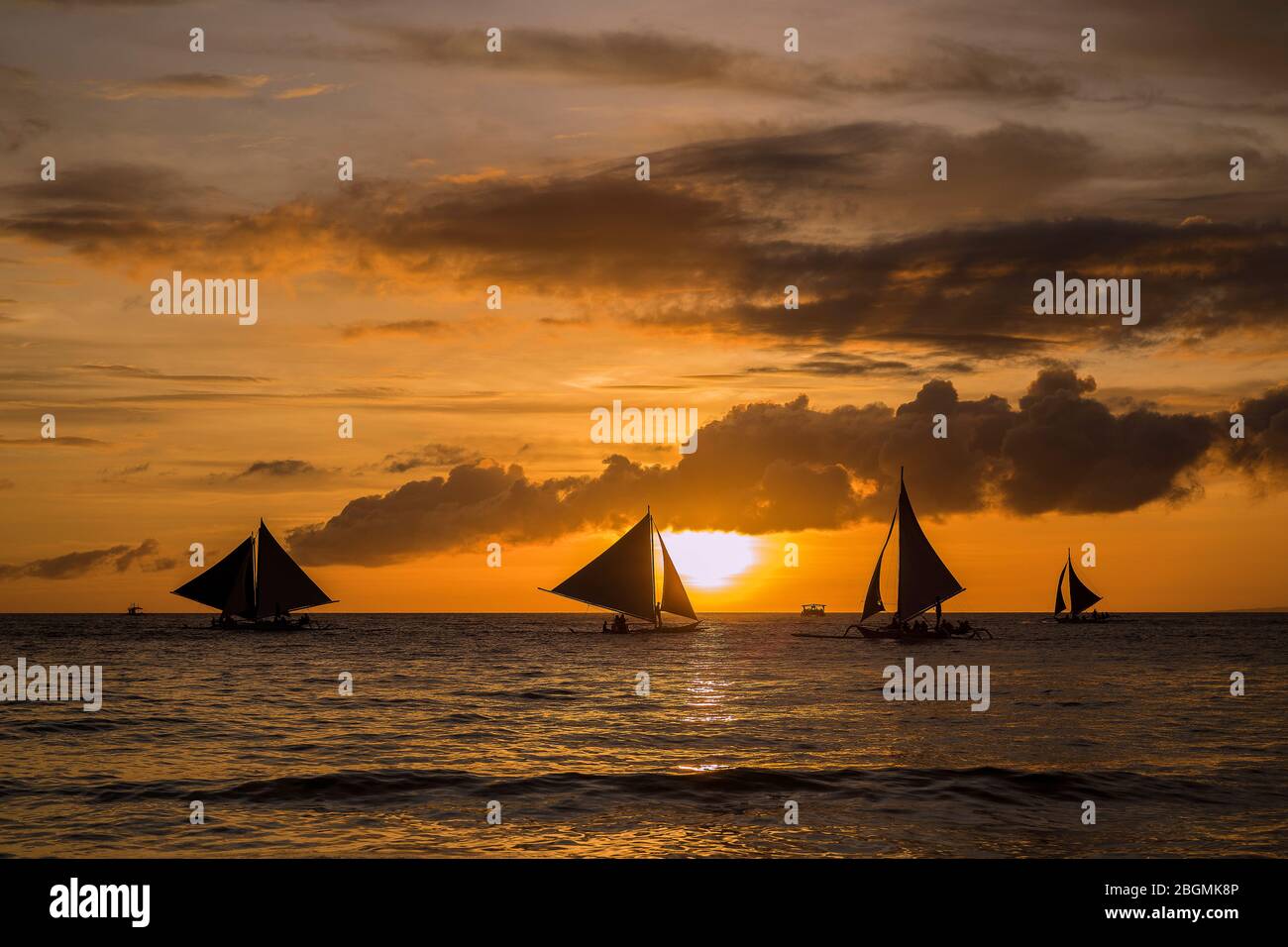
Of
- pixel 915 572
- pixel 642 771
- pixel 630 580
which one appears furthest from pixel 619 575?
pixel 642 771

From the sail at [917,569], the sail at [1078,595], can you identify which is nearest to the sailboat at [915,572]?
the sail at [917,569]

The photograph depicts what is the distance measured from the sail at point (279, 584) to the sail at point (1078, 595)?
124877mm

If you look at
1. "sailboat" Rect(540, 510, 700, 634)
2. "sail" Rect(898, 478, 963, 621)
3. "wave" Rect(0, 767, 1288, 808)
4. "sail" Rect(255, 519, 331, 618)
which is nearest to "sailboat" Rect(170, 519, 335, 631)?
"sail" Rect(255, 519, 331, 618)

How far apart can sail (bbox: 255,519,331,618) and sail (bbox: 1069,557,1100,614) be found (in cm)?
12488

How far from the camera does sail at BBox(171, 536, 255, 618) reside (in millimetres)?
124250

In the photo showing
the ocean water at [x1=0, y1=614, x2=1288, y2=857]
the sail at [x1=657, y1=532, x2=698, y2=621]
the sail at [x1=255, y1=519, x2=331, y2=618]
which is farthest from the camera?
the sail at [x1=255, y1=519, x2=331, y2=618]

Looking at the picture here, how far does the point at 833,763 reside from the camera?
100ft

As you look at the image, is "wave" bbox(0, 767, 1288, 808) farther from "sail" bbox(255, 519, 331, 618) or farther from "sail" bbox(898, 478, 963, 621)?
"sail" bbox(255, 519, 331, 618)

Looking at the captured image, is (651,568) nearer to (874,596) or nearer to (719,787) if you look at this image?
(874,596)

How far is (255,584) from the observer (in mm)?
124500
